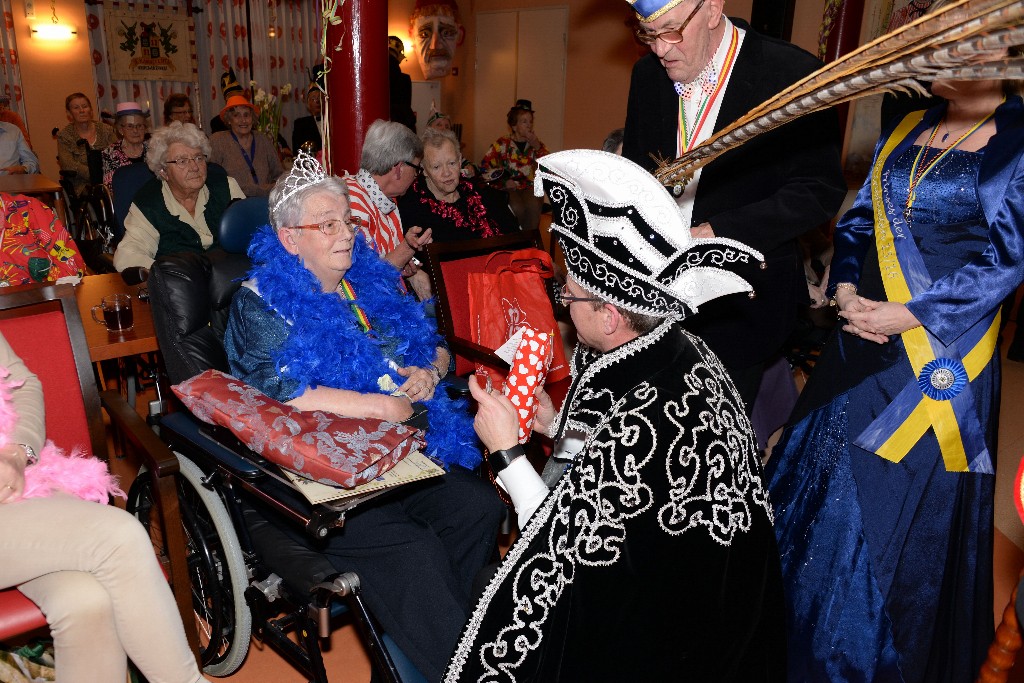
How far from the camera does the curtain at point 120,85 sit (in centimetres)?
948

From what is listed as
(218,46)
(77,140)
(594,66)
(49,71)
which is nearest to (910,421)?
(77,140)

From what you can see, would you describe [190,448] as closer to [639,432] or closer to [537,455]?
[537,455]

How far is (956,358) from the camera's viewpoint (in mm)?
1912

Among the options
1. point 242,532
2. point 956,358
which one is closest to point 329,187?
point 242,532

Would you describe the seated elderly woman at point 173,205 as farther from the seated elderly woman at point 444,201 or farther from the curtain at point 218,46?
the curtain at point 218,46

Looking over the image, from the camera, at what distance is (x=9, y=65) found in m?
8.99

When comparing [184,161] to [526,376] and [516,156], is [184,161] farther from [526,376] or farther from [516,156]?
[516,156]

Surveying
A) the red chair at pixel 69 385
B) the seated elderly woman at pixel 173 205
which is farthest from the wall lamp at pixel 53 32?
the red chair at pixel 69 385

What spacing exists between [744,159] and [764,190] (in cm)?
9

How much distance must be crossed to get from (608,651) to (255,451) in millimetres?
983

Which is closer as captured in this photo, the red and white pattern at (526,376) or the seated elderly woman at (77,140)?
the red and white pattern at (526,376)

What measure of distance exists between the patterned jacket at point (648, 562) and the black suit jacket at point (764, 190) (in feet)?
1.93

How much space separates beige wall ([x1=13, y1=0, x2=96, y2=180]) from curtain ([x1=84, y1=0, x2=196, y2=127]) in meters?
0.12

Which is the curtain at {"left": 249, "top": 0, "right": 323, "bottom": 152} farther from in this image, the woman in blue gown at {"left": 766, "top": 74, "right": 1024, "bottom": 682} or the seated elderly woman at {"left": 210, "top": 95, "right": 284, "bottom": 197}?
the woman in blue gown at {"left": 766, "top": 74, "right": 1024, "bottom": 682}
